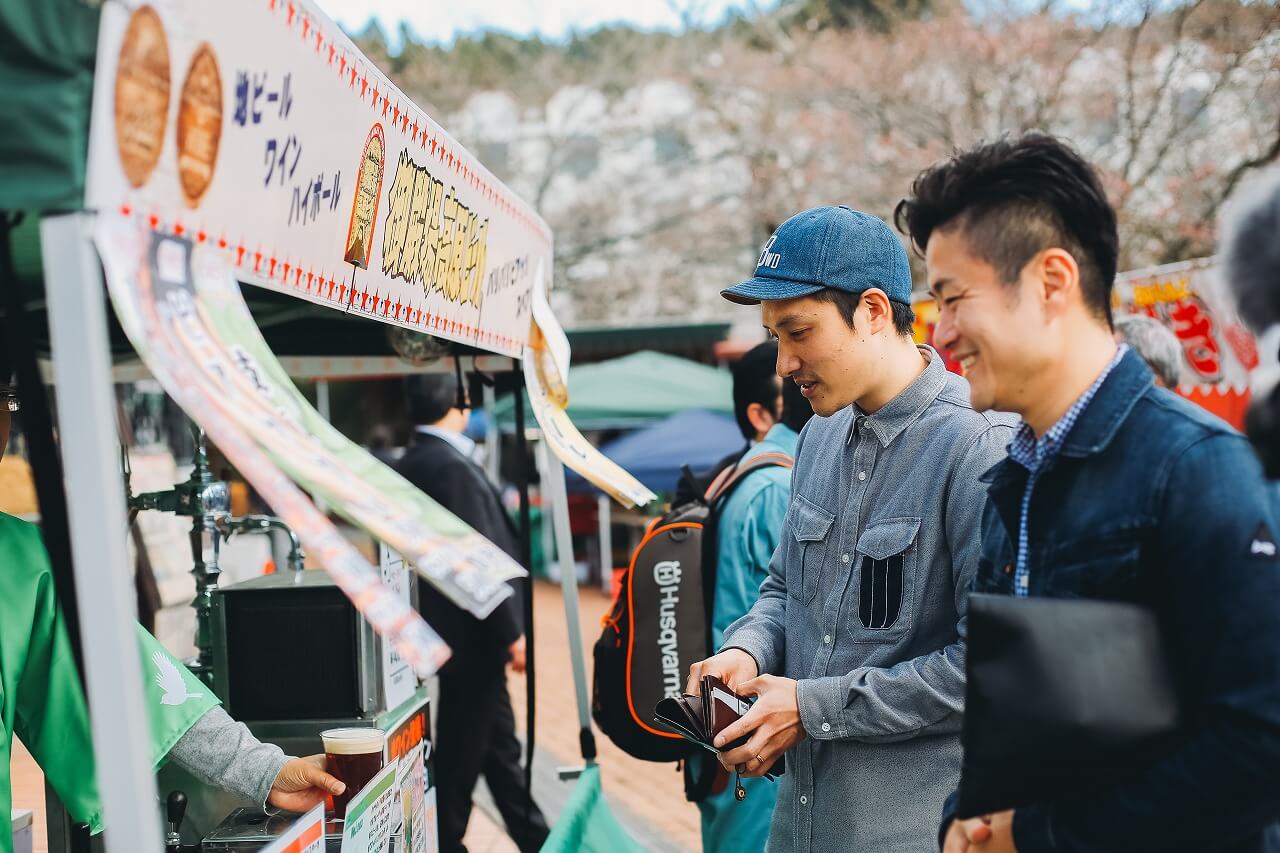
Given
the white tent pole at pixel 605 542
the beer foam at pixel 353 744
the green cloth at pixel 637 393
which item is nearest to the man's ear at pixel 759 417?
the beer foam at pixel 353 744

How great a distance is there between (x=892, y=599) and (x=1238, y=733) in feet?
2.82

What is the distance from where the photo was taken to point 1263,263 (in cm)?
123

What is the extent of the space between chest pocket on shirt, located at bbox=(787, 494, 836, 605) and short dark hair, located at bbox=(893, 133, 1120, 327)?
81 centimetres

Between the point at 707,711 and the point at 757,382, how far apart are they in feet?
6.08

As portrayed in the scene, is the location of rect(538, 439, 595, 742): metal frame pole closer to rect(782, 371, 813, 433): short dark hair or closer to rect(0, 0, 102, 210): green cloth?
rect(782, 371, 813, 433): short dark hair

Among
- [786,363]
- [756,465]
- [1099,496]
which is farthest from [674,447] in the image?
[1099,496]

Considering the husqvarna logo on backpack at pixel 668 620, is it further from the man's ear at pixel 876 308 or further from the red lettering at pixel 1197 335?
the red lettering at pixel 1197 335

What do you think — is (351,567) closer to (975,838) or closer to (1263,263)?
(975,838)

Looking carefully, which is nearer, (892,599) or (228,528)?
(892,599)

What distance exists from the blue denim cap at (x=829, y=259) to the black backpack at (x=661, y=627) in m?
1.12

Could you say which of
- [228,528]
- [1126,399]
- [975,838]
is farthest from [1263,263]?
[228,528]

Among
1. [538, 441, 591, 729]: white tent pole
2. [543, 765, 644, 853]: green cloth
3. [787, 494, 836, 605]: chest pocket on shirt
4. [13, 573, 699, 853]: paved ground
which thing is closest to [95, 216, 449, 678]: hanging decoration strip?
[787, 494, 836, 605]: chest pocket on shirt

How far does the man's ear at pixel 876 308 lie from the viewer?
220cm

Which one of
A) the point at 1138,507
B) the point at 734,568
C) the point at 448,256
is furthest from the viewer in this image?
the point at 734,568
